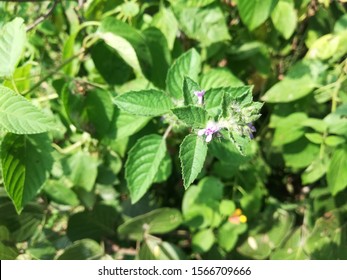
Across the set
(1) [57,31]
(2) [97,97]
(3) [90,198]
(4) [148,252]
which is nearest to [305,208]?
(4) [148,252]

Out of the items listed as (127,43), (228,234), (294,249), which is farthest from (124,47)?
(294,249)

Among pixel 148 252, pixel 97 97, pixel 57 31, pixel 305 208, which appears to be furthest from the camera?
pixel 305 208

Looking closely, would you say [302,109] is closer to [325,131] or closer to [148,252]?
[325,131]

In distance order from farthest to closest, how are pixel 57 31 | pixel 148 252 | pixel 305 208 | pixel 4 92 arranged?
pixel 305 208, pixel 57 31, pixel 148 252, pixel 4 92

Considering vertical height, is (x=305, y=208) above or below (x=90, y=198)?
below

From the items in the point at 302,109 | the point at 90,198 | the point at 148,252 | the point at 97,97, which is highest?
the point at 97,97

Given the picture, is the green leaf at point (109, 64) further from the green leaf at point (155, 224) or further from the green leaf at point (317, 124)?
the green leaf at point (317, 124)

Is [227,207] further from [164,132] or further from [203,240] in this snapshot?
[164,132]
